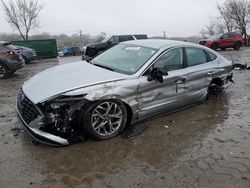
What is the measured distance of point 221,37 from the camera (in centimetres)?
2359

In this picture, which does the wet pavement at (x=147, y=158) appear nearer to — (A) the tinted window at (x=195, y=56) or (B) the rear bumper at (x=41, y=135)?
(B) the rear bumper at (x=41, y=135)

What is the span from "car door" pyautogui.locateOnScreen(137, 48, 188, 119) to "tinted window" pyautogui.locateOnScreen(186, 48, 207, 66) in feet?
0.67

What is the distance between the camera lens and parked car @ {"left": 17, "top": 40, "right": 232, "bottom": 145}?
3891 mm

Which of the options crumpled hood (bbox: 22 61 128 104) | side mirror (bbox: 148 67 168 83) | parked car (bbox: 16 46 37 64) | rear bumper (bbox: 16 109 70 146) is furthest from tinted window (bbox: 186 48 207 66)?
parked car (bbox: 16 46 37 64)

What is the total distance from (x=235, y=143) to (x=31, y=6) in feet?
143

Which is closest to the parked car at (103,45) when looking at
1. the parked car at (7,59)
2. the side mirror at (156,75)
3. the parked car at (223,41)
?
the parked car at (7,59)

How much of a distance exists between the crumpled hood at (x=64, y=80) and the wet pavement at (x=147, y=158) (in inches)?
29.6

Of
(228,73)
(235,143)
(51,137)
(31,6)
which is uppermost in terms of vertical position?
(31,6)

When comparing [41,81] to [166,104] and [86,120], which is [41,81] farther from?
[166,104]

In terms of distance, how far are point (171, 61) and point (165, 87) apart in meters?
0.58

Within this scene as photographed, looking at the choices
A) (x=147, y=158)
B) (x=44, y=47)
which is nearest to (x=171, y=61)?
(x=147, y=158)

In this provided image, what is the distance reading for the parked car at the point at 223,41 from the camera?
918 inches

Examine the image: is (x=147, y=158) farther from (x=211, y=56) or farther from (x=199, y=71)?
(x=211, y=56)

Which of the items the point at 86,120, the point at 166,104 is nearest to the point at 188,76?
the point at 166,104
